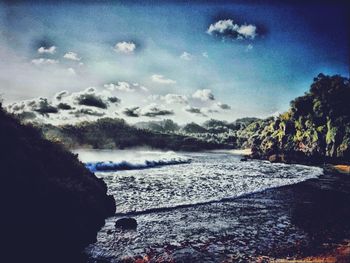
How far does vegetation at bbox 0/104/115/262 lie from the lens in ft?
26.9

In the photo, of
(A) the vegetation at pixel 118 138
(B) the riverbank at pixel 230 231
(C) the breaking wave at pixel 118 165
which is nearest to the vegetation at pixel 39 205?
(B) the riverbank at pixel 230 231

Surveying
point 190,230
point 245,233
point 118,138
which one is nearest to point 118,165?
point 190,230

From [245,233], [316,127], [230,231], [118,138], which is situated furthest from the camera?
[118,138]

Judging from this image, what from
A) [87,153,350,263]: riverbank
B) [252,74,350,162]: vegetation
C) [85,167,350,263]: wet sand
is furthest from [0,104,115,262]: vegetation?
[252,74,350,162]: vegetation

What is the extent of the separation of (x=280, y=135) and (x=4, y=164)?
96.8 metres

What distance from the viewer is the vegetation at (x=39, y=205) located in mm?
8211

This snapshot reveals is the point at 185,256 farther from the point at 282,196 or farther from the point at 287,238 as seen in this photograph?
the point at 282,196

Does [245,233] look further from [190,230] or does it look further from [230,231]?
[190,230]

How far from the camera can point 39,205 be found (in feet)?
30.2

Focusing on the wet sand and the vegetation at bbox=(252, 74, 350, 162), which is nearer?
the wet sand

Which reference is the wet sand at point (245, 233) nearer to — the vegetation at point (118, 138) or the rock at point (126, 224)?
the rock at point (126, 224)

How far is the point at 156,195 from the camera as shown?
66.3 feet

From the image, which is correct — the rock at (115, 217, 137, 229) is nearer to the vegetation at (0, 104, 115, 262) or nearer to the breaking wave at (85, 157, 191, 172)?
the vegetation at (0, 104, 115, 262)

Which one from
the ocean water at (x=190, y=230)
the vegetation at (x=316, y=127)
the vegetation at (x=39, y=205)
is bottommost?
the ocean water at (x=190, y=230)
